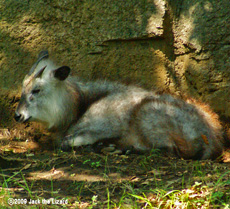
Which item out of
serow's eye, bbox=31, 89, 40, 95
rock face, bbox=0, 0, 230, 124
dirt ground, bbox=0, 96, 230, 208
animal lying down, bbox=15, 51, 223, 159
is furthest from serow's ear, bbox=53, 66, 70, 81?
dirt ground, bbox=0, 96, 230, 208

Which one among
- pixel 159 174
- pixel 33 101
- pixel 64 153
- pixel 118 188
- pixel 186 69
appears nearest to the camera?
pixel 118 188

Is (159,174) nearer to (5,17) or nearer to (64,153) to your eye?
(64,153)

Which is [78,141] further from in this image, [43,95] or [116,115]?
[43,95]

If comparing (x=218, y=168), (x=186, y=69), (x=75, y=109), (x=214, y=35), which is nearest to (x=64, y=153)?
(x=75, y=109)

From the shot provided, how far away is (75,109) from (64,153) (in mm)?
874

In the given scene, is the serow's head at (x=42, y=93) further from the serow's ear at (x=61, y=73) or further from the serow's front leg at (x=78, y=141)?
the serow's front leg at (x=78, y=141)

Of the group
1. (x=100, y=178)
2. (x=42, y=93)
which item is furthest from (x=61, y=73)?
(x=100, y=178)

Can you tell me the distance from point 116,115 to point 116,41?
128cm

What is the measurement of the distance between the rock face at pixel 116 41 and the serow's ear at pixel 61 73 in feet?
1.91

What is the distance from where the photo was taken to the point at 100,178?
3.37 meters

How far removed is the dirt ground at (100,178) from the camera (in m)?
2.85

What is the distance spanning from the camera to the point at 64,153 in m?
4.14

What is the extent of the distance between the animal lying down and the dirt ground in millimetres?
296

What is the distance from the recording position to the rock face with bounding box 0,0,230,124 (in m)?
5.01
